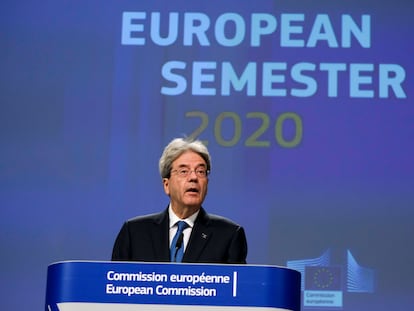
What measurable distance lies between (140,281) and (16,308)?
8.29ft

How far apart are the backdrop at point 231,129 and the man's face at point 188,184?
64.3 inches

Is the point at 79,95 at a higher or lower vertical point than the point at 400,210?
higher

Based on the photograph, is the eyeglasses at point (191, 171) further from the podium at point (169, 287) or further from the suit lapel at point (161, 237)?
the podium at point (169, 287)

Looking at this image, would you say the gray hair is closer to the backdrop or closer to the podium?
the podium

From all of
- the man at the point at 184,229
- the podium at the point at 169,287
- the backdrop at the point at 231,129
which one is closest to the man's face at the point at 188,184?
the man at the point at 184,229

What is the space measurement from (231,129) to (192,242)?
187 centimetres

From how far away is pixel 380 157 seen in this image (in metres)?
4.84

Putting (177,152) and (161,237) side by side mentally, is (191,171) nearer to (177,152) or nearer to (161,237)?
(177,152)

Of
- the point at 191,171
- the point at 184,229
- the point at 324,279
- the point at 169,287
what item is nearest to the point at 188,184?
the point at 191,171

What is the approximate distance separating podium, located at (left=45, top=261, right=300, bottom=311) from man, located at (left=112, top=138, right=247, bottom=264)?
616 millimetres

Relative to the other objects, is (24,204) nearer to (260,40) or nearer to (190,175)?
(260,40)

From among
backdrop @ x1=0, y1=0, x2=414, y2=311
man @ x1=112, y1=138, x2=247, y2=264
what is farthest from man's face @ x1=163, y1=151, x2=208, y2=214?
backdrop @ x1=0, y1=0, x2=414, y2=311

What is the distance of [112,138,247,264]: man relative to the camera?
305cm

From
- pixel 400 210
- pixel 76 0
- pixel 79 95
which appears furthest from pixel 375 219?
pixel 76 0
